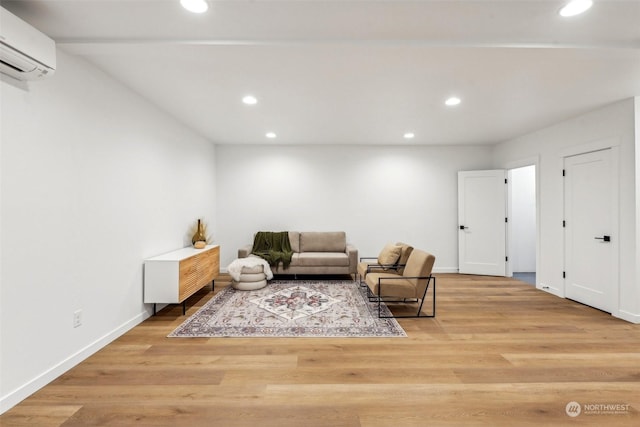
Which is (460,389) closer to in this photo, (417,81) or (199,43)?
(417,81)

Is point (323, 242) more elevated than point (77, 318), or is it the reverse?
point (323, 242)

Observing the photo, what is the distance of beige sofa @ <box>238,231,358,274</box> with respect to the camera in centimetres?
525

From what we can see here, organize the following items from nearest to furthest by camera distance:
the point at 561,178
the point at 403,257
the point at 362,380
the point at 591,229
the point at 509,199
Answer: the point at 362,380 → the point at 591,229 → the point at 403,257 → the point at 561,178 → the point at 509,199

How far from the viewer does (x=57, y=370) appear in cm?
223

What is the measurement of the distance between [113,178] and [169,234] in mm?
1269

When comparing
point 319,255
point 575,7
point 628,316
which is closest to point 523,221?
point 628,316

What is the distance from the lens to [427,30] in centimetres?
213

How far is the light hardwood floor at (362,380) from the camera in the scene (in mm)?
1838

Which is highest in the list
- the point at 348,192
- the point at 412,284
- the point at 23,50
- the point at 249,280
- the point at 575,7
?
the point at 575,7

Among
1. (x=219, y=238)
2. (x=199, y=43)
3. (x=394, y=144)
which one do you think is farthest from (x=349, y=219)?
(x=199, y=43)

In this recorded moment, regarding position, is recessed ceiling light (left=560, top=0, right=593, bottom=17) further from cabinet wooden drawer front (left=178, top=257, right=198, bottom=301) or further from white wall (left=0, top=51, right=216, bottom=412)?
cabinet wooden drawer front (left=178, top=257, right=198, bottom=301)

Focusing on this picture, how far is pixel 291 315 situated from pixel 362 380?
57.9 inches

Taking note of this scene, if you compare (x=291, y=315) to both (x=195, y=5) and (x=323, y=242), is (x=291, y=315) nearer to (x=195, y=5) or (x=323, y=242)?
(x=323, y=242)

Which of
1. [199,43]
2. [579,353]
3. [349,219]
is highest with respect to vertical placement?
[199,43]
